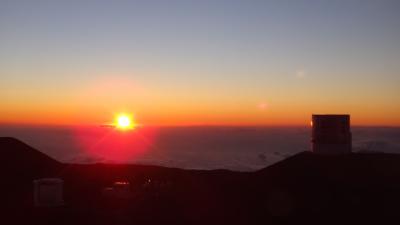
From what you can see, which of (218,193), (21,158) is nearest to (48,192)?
(218,193)

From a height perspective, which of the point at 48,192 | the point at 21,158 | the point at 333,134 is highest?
the point at 333,134

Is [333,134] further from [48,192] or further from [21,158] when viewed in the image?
[21,158]

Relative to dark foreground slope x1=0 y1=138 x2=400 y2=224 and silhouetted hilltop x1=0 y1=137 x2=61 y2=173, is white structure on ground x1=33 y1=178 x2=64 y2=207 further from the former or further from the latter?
silhouetted hilltop x1=0 y1=137 x2=61 y2=173

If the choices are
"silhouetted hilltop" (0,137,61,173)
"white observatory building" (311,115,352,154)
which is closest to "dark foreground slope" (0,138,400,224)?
"silhouetted hilltop" (0,137,61,173)

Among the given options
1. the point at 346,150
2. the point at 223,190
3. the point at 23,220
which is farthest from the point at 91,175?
the point at 346,150

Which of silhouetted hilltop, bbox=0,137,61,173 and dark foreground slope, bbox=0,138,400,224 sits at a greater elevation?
silhouetted hilltop, bbox=0,137,61,173

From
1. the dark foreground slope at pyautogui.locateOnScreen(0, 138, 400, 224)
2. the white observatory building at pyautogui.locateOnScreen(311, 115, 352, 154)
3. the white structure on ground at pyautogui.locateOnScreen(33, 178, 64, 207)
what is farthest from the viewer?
the white observatory building at pyautogui.locateOnScreen(311, 115, 352, 154)

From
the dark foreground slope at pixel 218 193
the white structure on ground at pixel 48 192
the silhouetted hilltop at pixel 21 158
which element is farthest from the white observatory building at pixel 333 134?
the silhouetted hilltop at pixel 21 158
